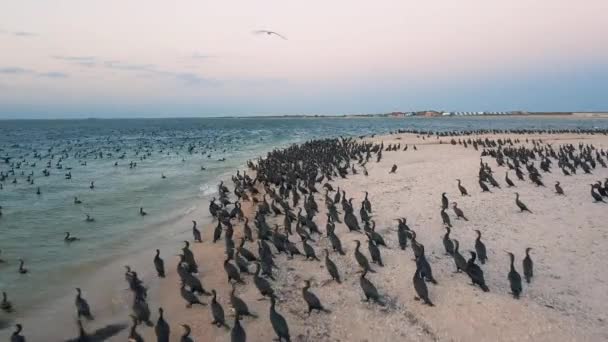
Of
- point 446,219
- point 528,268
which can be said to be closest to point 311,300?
point 528,268

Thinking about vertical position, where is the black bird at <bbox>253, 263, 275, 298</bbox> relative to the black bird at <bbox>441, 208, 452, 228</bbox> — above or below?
below

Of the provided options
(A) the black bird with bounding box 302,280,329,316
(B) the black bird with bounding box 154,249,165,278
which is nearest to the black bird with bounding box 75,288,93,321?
(B) the black bird with bounding box 154,249,165,278

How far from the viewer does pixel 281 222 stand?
714 inches

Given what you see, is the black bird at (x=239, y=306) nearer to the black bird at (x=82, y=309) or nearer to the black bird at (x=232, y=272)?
the black bird at (x=232, y=272)

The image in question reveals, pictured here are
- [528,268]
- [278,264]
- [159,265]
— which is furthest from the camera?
[278,264]

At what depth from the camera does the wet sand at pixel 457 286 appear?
29.8 ft

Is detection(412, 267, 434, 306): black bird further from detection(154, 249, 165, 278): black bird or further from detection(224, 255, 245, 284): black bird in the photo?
detection(154, 249, 165, 278): black bird

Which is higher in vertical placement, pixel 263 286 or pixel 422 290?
pixel 422 290

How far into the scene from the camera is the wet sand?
9.08 metres

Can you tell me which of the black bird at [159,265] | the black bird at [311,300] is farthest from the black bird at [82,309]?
the black bird at [311,300]

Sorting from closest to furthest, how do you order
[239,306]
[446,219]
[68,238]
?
[239,306] → [446,219] → [68,238]

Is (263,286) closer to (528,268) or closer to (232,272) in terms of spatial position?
(232,272)

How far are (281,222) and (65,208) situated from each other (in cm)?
1293

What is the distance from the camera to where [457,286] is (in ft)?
35.1
